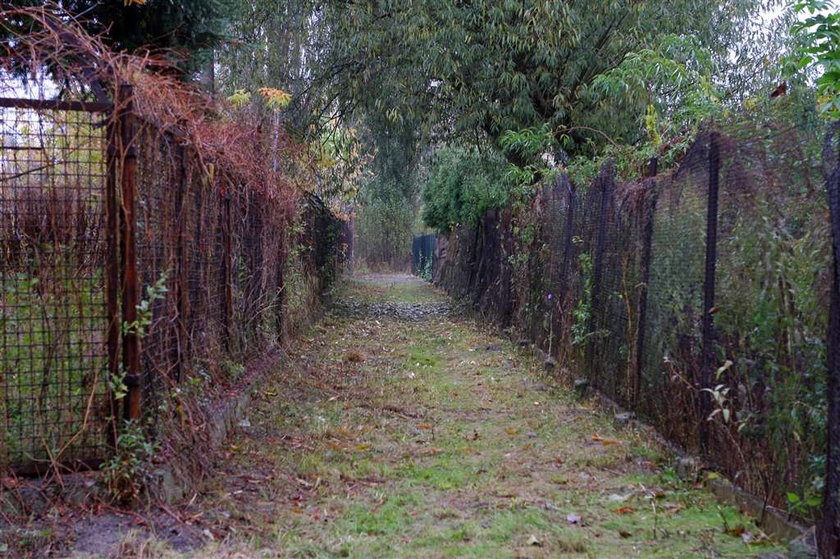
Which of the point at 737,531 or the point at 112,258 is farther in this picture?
the point at 112,258

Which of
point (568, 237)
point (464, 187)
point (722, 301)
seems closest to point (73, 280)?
point (722, 301)

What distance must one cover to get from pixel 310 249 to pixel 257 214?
15.7 ft

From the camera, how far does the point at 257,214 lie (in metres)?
7.96

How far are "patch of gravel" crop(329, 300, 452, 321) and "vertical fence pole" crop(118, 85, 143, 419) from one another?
1100 centimetres

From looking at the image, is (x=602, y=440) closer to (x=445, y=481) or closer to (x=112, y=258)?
(x=445, y=481)

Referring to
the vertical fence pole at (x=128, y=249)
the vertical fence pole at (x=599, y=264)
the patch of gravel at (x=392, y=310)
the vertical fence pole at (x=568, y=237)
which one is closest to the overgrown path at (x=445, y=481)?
the vertical fence pole at (x=599, y=264)

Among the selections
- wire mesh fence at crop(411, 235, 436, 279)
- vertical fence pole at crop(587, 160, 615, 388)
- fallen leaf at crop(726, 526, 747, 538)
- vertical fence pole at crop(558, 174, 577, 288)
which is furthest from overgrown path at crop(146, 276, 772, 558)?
wire mesh fence at crop(411, 235, 436, 279)

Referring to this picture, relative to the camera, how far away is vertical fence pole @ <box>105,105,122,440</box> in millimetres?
4086

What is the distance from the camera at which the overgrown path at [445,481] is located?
3922mm

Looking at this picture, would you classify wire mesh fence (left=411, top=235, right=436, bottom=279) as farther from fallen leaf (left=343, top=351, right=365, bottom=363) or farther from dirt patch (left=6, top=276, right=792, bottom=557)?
dirt patch (left=6, top=276, right=792, bottom=557)

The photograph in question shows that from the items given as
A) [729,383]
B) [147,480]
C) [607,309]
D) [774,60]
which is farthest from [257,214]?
[774,60]

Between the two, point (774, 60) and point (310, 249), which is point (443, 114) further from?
point (774, 60)

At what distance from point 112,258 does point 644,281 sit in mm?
4003

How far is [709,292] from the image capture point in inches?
186
